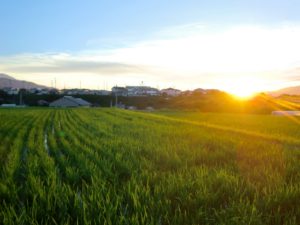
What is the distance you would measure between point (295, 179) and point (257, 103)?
51987mm

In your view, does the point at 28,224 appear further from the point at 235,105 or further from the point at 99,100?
the point at 99,100

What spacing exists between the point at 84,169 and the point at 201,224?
3.28m

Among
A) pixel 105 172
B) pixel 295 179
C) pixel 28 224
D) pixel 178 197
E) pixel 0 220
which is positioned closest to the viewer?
pixel 28 224

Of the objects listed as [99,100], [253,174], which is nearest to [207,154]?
[253,174]

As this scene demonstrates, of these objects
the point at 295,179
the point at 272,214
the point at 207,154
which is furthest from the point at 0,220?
the point at 207,154

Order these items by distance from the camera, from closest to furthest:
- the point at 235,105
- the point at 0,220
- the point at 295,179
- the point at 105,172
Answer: the point at 0,220 → the point at 295,179 → the point at 105,172 → the point at 235,105

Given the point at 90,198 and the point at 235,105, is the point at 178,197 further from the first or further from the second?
the point at 235,105

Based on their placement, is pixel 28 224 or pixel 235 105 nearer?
pixel 28 224

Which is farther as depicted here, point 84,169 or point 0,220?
point 84,169

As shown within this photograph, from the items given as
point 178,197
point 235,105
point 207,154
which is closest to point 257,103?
point 235,105

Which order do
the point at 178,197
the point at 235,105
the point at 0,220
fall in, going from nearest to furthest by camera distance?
the point at 0,220
the point at 178,197
the point at 235,105

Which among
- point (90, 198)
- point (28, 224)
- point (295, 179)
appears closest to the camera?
point (28, 224)

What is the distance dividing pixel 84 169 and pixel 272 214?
11.8 feet

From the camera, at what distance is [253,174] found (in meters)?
5.81
